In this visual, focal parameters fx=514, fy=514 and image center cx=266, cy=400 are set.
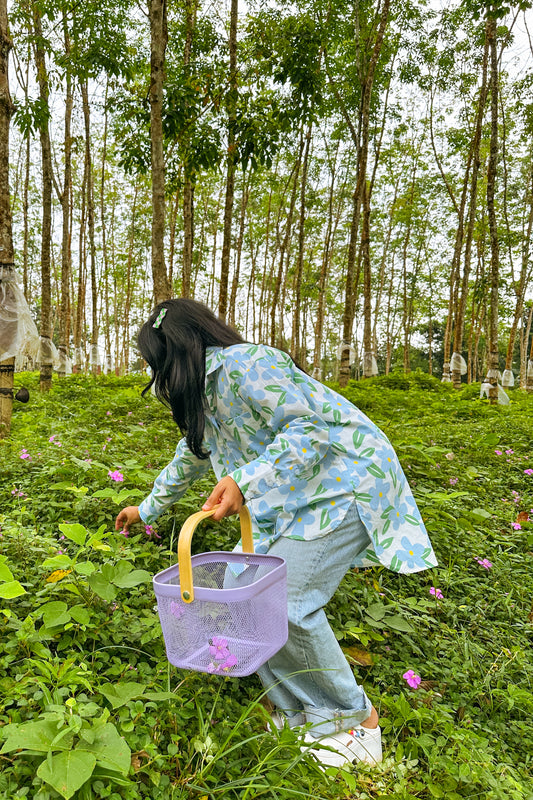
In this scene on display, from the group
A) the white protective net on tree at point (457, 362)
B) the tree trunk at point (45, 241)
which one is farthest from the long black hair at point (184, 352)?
the white protective net on tree at point (457, 362)

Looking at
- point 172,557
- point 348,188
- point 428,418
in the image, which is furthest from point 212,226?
point 172,557

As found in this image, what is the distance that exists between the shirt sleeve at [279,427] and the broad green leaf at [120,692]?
590mm

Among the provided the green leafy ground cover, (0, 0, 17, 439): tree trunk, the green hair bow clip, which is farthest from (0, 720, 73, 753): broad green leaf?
(0, 0, 17, 439): tree trunk

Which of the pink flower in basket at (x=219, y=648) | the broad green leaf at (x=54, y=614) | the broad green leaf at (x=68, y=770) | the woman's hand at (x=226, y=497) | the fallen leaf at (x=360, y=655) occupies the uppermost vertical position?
the woman's hand at (x=226, y=497)

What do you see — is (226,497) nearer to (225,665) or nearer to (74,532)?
(225,665)

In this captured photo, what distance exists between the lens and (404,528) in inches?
64.9

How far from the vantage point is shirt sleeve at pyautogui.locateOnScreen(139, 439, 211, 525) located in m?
1.87

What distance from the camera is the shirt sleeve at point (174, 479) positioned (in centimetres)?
187

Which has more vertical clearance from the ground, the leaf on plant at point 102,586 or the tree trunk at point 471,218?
the tree trunk at point 471,218

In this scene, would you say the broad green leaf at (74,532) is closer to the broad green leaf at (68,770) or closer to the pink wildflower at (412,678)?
the broad green leaf at (68,770)

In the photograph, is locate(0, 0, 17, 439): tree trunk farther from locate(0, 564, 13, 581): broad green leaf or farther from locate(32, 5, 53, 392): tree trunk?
locate(32, 5, 53, 392): tree trunk

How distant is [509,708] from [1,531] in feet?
6.64

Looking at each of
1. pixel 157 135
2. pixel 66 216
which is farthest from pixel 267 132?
pixel 66 216

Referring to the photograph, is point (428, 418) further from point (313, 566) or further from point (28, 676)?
point (28, 676)
